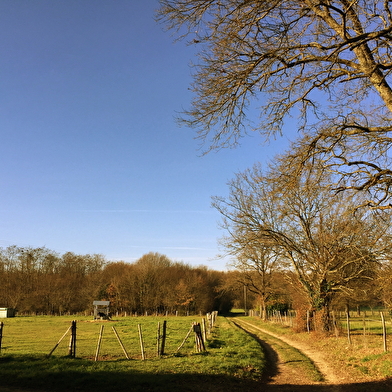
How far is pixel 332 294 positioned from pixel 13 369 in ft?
56.5

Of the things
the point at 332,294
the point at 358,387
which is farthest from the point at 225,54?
the point at 332,294

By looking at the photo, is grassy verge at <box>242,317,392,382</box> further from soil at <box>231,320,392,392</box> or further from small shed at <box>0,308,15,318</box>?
small shed at <box>0,308,15,318</box>

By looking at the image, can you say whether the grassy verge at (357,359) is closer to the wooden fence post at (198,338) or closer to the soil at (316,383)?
the soil at (316,383)

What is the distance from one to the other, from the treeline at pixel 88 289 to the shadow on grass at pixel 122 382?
4990cm

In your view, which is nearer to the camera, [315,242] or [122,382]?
[122,382]

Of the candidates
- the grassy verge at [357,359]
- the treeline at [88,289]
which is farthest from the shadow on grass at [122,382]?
the treeline at [88,289]

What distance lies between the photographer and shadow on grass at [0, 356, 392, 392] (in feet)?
26.9

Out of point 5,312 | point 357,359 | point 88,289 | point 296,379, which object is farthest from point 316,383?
point 88,289

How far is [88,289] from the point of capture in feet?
204

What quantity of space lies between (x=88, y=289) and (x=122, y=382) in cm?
5817

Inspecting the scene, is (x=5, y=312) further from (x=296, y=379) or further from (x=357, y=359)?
(x=357, y=359)

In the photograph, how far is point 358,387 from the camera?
8336mm

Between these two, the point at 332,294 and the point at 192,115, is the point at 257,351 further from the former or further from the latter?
the point at 192,115

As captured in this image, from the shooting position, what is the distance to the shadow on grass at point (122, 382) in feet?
26.9
